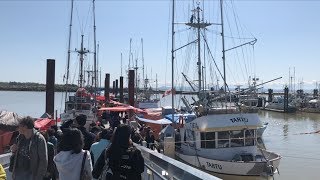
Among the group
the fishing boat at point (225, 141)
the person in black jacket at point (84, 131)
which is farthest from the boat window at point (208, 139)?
the person in black jacket at point (84, 131)

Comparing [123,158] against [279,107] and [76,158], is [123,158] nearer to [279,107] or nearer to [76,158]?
[76,158]

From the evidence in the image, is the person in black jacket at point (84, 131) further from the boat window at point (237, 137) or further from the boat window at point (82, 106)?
the boat window at point (82, 106)

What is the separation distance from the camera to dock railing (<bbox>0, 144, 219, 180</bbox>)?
475 cm

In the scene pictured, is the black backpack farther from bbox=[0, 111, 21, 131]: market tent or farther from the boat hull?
the boat hull

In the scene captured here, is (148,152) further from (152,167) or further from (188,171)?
(188,171)

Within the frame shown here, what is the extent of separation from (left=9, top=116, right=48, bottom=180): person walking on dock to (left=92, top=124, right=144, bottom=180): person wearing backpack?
1323 millimetres

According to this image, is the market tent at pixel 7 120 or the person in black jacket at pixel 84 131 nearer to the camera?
the person in black jacket at pixel 84 131

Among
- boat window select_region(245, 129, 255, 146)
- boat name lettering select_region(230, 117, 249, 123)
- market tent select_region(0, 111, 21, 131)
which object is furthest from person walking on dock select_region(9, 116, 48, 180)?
boat window select_region(245, 129, 255, 146)

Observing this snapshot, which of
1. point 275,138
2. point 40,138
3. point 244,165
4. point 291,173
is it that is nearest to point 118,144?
point 40,138

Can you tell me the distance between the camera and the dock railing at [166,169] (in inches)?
187

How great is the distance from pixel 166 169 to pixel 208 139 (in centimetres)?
1383

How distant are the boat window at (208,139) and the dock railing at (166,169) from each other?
1164 cm

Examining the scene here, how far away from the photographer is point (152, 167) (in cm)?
809

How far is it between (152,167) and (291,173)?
2019 cm
